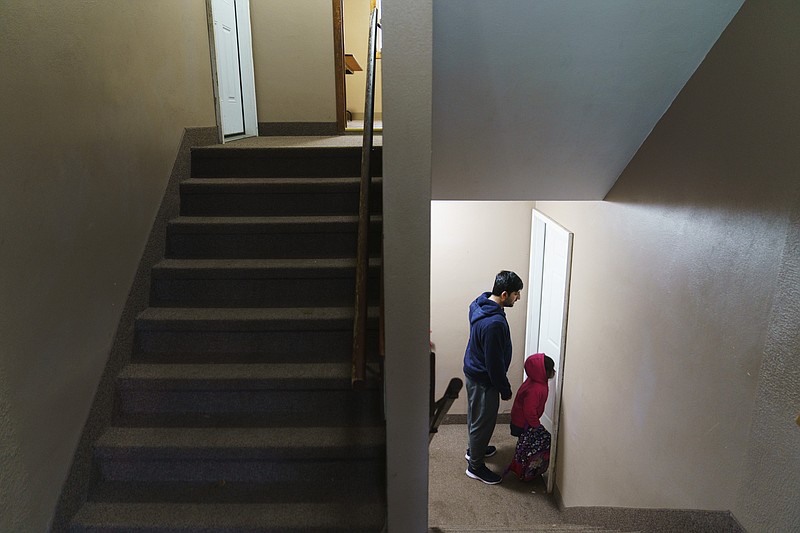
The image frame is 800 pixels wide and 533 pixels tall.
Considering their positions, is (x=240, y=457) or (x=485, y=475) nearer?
(x=240, y=457)

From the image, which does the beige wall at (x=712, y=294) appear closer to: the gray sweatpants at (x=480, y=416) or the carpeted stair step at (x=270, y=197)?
the gray sweatpants at (x=480, y=416)

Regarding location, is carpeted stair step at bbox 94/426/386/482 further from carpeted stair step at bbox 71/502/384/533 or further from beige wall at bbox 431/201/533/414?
beige wall at bbox 431/201/533/414

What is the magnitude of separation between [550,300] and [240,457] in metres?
3.20

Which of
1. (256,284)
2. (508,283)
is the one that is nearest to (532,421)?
(508,283)

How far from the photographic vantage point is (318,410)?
246 cm

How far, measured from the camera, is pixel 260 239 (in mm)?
2932

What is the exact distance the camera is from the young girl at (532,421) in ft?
14.3

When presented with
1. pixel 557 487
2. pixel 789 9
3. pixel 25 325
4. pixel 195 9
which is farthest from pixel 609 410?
pixel 195 9

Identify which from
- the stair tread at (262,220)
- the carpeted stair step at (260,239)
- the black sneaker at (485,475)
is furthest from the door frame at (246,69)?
the black sneaker at (485,475)

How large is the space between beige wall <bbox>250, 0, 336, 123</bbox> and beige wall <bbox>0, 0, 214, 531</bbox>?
1673 millimetres

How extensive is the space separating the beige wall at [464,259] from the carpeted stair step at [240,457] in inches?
119

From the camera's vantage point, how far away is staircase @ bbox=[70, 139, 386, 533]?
7.13 ft

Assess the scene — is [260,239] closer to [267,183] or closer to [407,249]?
[267,183]

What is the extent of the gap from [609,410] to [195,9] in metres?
3.52
